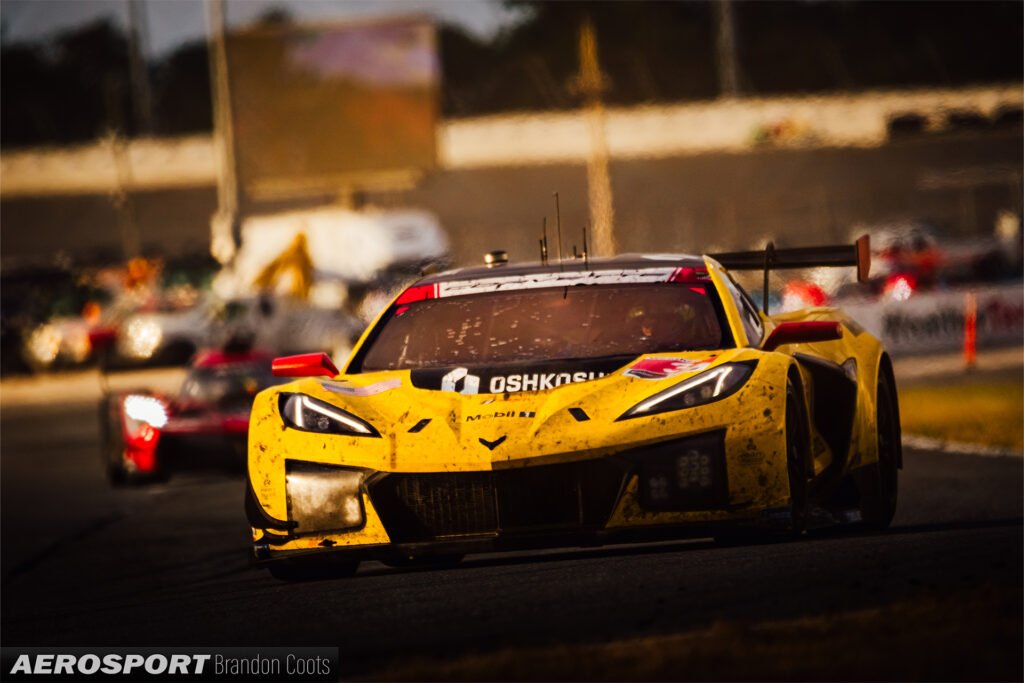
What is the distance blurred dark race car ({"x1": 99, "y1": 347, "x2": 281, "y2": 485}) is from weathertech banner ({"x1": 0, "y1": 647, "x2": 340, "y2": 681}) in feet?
29.5

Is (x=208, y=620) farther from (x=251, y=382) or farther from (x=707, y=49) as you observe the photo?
(x=707, y=49)

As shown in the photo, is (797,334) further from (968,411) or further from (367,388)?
(968,411)

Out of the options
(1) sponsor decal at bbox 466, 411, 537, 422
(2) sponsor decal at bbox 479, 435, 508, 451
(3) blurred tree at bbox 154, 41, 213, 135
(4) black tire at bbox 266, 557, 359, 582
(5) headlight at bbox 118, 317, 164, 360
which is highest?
(3) blurred tree at bbox 154, 41, 213, 135

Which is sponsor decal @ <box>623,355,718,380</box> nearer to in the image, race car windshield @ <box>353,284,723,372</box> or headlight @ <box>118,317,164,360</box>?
race car windshield @ <box>353,284,723,372</box>

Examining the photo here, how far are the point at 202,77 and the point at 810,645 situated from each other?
93.5m

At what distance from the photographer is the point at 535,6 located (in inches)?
3541

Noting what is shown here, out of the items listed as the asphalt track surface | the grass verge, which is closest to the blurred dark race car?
the asphalt track surface

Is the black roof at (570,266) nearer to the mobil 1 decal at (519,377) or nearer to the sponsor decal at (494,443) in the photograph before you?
the mobil 1 decal at (519,377)

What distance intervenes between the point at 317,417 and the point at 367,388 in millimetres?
284

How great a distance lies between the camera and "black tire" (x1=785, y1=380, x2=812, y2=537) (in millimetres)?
7957

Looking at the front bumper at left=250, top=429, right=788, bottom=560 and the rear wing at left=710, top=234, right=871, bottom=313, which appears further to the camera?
the rear wing at left=710, top=234, right=871, bottom=313

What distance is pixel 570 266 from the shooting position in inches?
371

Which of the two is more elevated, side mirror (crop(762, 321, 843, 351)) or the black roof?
the black roof

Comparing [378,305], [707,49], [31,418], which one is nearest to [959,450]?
[31,418]
